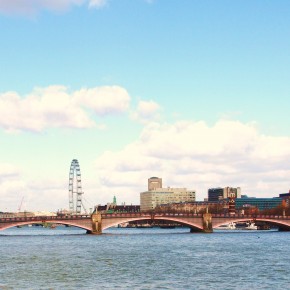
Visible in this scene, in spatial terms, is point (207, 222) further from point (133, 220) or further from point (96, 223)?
point (96, 223)

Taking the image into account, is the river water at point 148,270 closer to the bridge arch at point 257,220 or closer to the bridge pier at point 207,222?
the bridge pier at point 207,222

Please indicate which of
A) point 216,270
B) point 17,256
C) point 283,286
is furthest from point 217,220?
point 283,286

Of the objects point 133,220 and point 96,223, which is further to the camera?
point 133,220

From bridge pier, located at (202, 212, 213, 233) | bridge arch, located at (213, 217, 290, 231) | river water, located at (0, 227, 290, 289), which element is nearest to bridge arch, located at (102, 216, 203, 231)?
bridge pier, located at (202, 212, 213, 233)

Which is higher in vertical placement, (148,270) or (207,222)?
(207,222)

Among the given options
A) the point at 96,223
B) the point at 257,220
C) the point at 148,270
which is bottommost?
the point at 148,270

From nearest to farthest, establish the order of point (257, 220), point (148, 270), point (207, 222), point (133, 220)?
point (148, 270) < point (133, 220) < point (207, 222) < point (257, 220)

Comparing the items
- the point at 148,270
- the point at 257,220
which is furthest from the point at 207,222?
the point at 148,270

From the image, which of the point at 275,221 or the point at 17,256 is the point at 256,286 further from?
the point at 275,221

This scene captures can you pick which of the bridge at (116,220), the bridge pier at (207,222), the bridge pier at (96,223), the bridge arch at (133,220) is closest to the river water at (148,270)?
the bridge at (116,220)

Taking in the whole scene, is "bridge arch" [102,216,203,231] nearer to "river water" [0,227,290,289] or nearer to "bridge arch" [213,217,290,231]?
"bridge arch" [213,217,290,231]

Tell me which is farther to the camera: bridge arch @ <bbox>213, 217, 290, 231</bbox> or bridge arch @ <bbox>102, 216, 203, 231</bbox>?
bridge arch @ <bbox>213, 217, 290, 231</bbox>

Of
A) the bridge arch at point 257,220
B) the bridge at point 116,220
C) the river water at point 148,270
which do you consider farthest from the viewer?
the bridge arch at point 257,220

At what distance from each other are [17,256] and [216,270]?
109 feet
